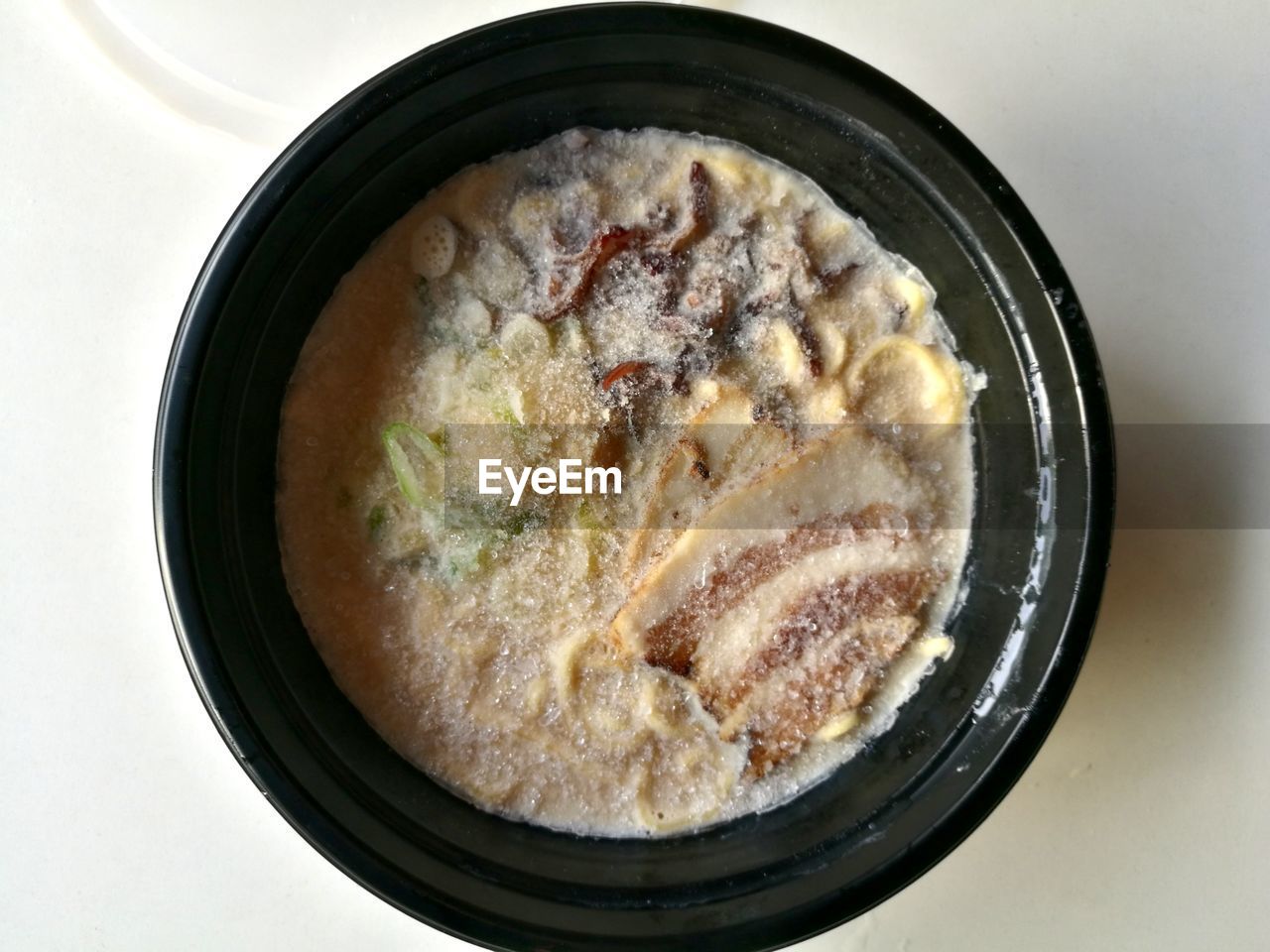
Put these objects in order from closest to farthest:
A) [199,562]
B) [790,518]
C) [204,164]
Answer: [199,562] → [790,518] → [204,164]

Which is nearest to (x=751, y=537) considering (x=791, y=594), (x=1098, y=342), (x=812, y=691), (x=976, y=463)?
(x=791, y=594)

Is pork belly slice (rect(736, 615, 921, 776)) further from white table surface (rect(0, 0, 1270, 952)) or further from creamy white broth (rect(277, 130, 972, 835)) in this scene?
white table surface (rect(0, 0, 1270, 952))

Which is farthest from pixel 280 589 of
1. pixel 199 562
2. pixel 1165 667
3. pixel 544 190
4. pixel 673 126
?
pixel 1165 667

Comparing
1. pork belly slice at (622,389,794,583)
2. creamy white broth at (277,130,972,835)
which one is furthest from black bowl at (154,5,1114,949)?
pork belly slice at (622,389,794,583)

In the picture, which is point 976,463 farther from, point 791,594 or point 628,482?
point 628,482

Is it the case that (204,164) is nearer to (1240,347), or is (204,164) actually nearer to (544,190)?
(544,190)

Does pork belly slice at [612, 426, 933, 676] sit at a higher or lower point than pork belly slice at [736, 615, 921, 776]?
higher
